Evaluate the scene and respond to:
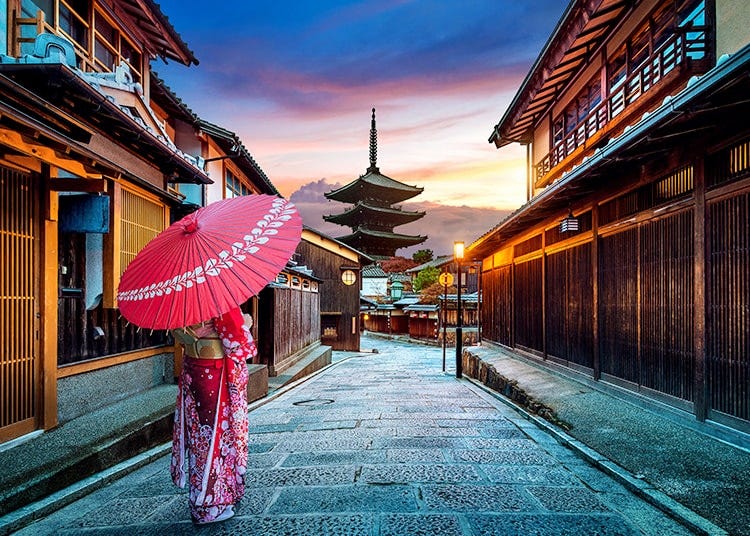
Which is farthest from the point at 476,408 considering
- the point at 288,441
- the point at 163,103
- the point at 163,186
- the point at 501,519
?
the point at 163,103

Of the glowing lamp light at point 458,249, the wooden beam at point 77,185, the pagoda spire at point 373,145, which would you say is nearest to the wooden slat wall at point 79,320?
the wooden beam at point 77,185

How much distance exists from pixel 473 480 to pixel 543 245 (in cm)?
961

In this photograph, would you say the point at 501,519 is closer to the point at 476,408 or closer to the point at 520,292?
the point at 476,408

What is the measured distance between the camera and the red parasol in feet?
12.5

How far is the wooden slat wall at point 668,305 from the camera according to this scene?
6797mm

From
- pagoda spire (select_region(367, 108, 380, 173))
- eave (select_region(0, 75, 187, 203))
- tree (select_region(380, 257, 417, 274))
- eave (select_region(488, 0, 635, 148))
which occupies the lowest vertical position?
eave (select_region(0, 75, 187, 203))

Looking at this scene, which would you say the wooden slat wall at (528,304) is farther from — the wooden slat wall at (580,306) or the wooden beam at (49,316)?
the wooden beam at (49,316)

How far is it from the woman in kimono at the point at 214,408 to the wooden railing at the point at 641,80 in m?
8.31

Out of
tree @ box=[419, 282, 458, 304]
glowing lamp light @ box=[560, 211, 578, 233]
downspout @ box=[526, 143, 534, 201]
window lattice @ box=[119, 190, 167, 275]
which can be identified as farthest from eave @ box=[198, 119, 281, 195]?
tree @ box=[419, 282, 458, 304]

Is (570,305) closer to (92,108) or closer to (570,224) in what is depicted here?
(570,224)

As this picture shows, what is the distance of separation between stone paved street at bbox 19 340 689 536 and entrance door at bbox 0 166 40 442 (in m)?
1.62

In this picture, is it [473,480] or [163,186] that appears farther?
[163,186]

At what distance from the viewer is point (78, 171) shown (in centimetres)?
659

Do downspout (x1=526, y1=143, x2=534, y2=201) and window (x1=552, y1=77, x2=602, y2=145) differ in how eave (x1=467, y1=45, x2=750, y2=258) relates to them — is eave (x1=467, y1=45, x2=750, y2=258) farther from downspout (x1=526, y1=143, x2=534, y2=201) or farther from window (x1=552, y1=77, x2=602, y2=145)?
downspout (x1=526, y1=143, x2=534, y2=201)
